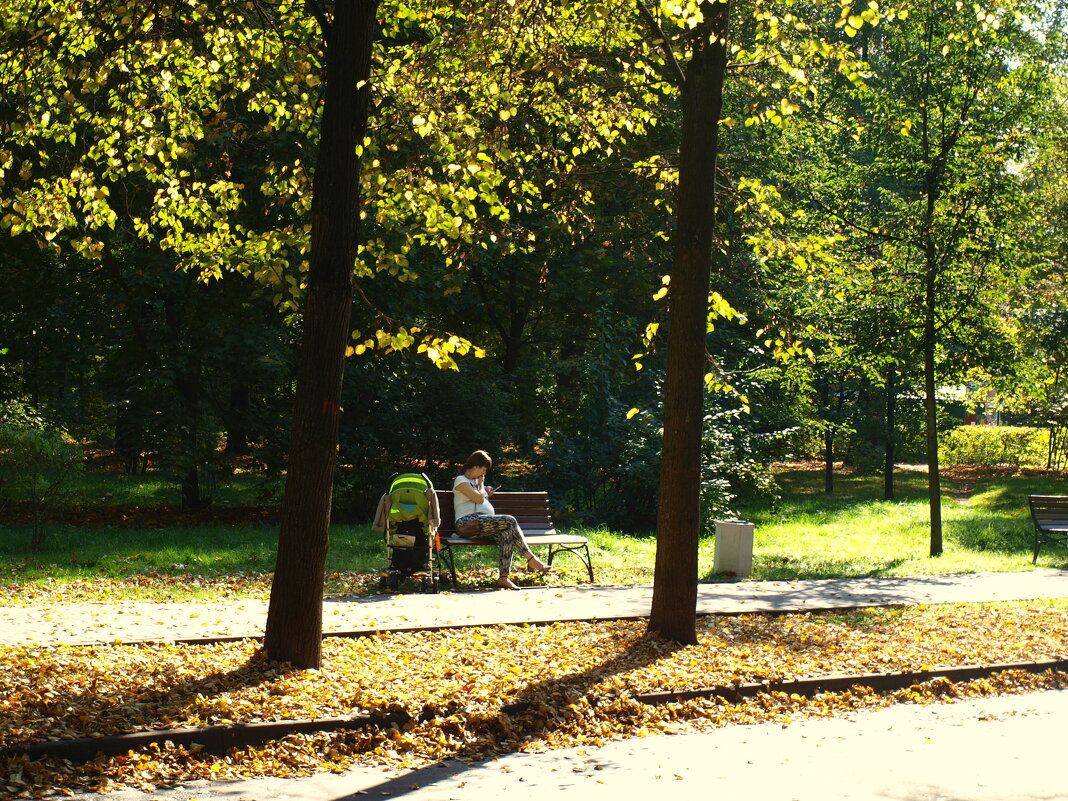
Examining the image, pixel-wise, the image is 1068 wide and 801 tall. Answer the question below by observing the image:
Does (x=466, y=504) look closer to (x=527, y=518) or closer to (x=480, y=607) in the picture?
(x=527, y=518)

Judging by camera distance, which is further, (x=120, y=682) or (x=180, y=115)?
(x=180, y=115)

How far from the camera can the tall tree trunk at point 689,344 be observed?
8359mm

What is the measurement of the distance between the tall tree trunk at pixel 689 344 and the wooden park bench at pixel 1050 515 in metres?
9.72

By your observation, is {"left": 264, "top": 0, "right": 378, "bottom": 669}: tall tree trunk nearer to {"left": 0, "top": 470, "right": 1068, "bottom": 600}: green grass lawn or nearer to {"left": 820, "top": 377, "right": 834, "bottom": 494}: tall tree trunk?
{"left": 0, "top": 470, "right": 1068, "bottom": 600}: green grass lawn

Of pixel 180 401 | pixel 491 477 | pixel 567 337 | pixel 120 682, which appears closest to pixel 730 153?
pixel 567 337

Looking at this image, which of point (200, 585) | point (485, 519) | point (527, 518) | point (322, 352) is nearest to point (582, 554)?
point (527, 518)

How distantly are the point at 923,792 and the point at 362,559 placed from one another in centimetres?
888

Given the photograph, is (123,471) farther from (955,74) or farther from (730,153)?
(955,74)

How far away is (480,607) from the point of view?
10109 millimetres

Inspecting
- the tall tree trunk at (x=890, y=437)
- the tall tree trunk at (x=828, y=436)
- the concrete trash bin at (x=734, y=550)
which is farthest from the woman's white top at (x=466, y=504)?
the tall tree trunk at (x=828, y=436)

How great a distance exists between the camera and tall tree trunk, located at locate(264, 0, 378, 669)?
283 inches

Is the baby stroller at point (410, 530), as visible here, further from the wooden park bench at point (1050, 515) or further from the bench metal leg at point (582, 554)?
the wooden park bench at point (1050, 515)

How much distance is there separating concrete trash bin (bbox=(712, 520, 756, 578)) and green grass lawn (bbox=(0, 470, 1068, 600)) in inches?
12.2

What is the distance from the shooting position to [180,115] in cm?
990
